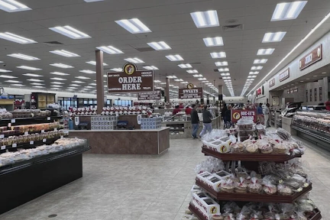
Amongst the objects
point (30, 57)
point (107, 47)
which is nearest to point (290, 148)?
point (107, 47)

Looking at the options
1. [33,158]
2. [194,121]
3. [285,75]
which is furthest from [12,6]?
[285,75]

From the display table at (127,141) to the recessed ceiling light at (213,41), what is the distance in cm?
369

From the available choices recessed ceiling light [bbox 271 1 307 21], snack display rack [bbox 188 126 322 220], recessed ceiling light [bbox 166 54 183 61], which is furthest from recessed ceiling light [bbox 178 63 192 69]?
snack display rack [bbox 188 126 322 220]

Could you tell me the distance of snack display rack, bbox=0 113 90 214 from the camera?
4473 millimetres

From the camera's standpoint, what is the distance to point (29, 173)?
4.85 meters

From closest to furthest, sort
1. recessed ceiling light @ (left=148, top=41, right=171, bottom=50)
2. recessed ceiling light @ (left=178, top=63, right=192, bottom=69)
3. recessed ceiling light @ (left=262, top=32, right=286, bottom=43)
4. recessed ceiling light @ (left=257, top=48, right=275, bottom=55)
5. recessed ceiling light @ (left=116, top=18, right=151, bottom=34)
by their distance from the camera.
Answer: recessed ceiling light @ (left=116, top=18, right=151, bottom=34) → recessed ceiling light @ (left=262, top=32, right=286, bottom=43) → recessed ceiling light @ (left=148, top=41, right=171, bottom=50) → recessed ceiling light @ (left=257, top=48, right=275, bottom=55) → recessed ceiling light @ (left=178, top=63, right=192, bottom=69)

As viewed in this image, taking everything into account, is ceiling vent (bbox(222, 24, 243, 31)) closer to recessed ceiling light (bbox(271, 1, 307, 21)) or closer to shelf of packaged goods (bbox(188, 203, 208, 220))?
recessed ceiling light (bbox(271, 1, 307, 21))

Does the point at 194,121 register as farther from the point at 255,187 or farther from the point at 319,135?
the point at 255,187

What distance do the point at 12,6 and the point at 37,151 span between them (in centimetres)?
370

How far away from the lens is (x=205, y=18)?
311 inches

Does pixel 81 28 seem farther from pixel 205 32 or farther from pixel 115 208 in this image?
pixel 115 208

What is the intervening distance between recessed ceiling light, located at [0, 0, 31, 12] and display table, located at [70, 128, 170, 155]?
420 cm

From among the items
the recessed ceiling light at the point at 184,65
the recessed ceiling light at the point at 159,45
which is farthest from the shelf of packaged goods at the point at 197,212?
the recessed ceiling light at the point at 184,65

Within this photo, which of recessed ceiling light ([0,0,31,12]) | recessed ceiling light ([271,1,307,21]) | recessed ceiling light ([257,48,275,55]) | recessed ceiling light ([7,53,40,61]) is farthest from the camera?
recessed ceiling light ([257,48,275,55])
